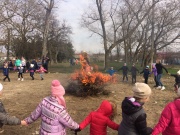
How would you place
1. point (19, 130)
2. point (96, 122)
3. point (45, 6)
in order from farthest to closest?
1. point (45, 6)
2. point (19, 130)
3. point (96, 122)

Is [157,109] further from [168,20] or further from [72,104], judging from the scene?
[168,20]

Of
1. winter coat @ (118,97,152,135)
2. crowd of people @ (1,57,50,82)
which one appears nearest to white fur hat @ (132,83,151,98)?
winter coat @ (118,97,152,135)

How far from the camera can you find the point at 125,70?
A: 52.1 feet

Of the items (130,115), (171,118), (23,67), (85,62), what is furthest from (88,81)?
(23,67)

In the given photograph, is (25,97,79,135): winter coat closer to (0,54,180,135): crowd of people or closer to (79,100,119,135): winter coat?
(0,54,180,135): crowd of people

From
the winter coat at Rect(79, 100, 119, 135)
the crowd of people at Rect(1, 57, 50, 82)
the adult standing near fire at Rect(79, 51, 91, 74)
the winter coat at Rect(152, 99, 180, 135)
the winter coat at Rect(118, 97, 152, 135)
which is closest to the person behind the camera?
the winter coat at Rect(118, 97, 152, 135)

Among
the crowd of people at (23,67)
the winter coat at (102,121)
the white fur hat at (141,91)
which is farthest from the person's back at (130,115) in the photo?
the crowd of people at (23,67)

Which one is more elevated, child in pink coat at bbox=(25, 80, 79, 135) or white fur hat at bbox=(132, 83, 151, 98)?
white fur hat at bbox=(132, 83, 151, 98)

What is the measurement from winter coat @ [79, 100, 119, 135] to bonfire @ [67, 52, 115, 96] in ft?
15.8

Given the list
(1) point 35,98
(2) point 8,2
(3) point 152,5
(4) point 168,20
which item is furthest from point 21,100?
(4) point 168,20

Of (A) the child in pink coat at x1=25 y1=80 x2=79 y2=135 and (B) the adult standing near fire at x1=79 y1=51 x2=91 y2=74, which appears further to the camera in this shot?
(B) the adult standing near fire at x1=79 y1=51 x2=91 y2=74

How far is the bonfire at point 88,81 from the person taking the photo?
848 cm

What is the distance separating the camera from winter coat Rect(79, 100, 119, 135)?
3494mm

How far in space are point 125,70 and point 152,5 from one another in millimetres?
9235
